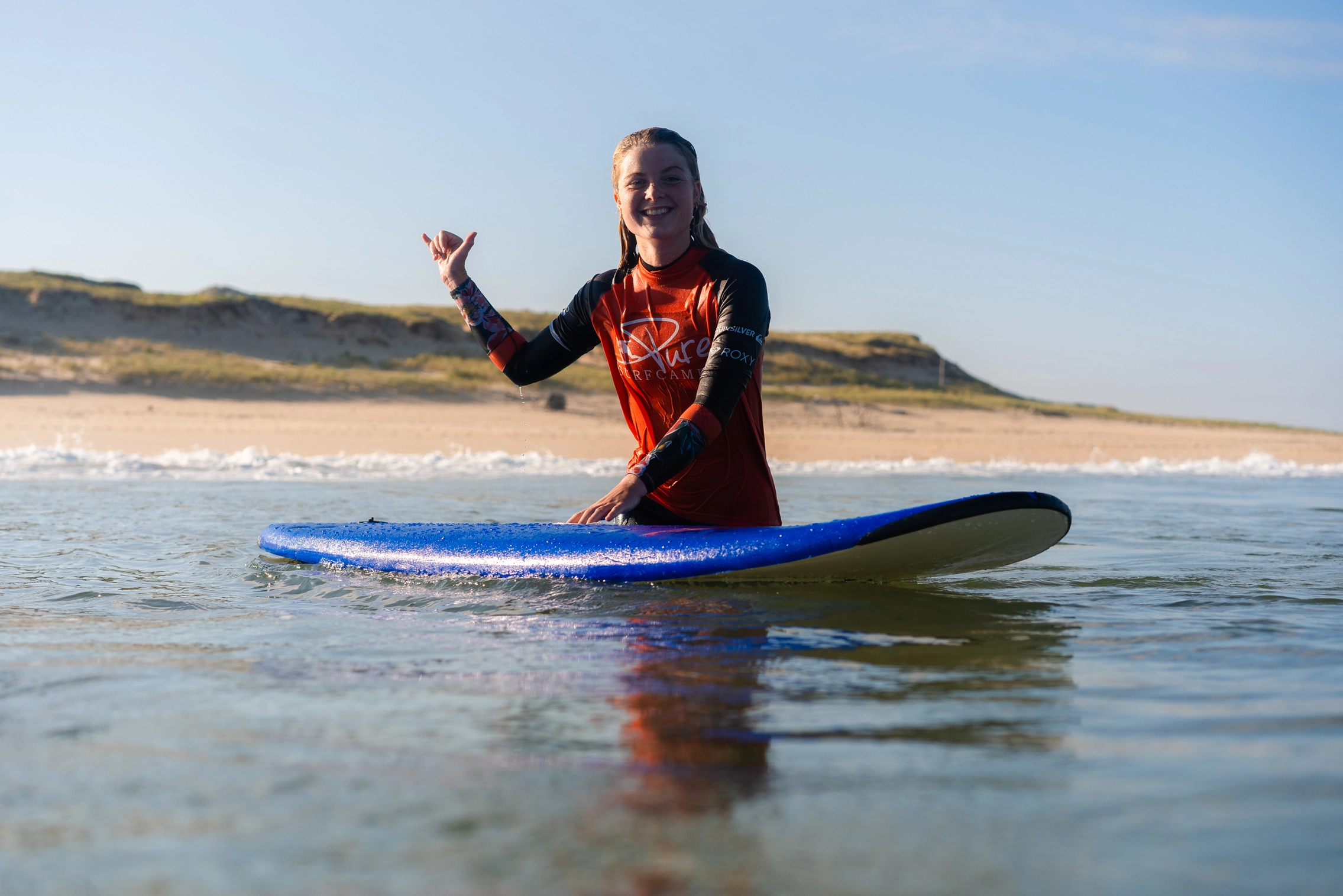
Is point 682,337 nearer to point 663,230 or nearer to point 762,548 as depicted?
point 663,230

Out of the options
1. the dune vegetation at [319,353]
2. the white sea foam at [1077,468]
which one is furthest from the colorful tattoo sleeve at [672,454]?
the dune vegetation at [319,353]

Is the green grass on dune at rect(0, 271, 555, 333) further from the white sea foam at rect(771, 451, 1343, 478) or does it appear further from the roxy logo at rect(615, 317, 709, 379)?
the roxy logo at rect(615, 317, 709, 379)

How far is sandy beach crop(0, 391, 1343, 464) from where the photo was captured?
12.4 m

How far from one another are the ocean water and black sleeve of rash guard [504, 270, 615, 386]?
0.86 metres

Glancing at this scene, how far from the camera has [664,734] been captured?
1800 mm

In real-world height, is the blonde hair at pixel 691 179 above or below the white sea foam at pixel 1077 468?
above

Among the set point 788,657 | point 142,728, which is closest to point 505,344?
point 788,657

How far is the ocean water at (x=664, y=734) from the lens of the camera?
50.4 inches

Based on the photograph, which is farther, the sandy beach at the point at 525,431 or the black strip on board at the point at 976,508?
the sandy beach at the point at 525,431

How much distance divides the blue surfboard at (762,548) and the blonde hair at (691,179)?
0.94m

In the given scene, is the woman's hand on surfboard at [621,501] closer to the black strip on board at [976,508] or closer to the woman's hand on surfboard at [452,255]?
the black strip on board at [976,508]

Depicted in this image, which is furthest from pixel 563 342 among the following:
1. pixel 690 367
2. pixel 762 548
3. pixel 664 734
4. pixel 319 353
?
pixel 319 353

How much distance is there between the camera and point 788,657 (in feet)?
7.95

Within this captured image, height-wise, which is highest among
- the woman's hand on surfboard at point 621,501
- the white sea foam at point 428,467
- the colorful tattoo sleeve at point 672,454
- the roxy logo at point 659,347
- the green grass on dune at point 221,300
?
the green grass on dune at point 221,300
